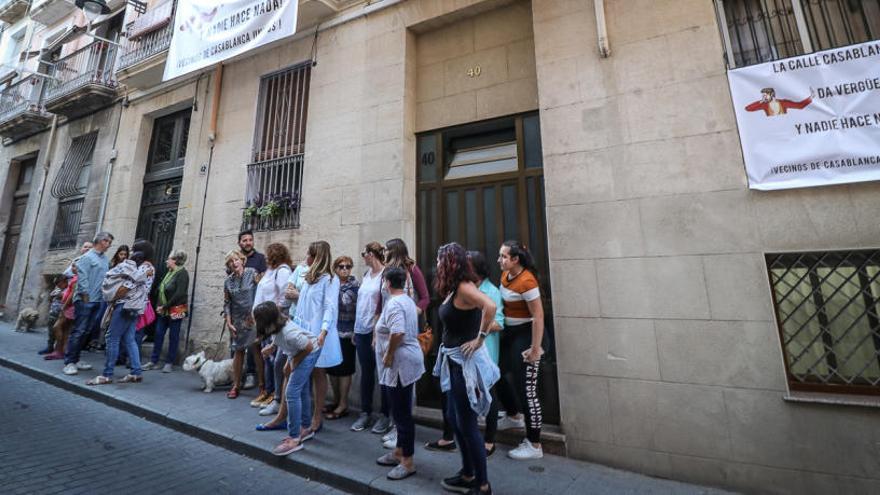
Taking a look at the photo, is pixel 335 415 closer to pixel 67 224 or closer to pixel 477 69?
pixel 477 69

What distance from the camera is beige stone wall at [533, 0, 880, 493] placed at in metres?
3.20

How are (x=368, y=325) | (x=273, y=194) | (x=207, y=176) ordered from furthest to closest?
(x=207, y=176) < (x=273, y=194) < (x=368, y=325)

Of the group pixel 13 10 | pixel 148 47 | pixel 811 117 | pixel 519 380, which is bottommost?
pixel 519 380

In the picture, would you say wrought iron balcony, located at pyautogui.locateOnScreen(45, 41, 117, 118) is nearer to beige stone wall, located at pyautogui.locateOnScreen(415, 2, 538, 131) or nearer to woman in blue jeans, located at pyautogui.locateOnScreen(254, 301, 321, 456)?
beige stone wall, located at pyautogui.locateOnScreen(415, 2, 538, 131)

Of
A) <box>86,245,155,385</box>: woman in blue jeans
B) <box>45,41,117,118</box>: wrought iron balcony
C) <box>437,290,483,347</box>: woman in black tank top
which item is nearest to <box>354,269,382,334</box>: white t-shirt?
<box>437,290,483,347</box>: woman in black tank top

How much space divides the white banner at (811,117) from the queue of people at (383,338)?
240 cm

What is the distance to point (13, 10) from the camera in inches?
560

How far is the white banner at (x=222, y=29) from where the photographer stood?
20.5 feet

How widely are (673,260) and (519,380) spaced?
191cm

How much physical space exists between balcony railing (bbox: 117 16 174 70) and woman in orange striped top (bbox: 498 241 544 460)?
30.5 ft

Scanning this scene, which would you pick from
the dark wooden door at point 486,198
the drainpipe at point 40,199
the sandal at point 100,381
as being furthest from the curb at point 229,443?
the drainpipe at point 40,199

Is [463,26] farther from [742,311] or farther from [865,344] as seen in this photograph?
[865,344]

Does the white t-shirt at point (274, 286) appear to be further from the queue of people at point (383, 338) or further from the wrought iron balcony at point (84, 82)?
the wrought iron balcony at point (84, 82)

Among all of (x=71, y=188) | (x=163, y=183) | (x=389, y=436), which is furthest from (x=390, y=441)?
Result: (x=71, y=188)
